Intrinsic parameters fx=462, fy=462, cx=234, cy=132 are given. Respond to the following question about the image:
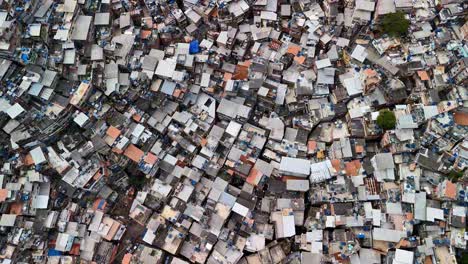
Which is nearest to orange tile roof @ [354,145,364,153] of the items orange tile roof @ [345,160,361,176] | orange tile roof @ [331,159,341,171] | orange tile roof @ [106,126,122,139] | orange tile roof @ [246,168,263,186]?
orange tile roof @ [345,160,361,176]

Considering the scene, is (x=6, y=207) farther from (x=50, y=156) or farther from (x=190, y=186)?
(x=190, y=186)

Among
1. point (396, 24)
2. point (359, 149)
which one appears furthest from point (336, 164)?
point (396, 24)

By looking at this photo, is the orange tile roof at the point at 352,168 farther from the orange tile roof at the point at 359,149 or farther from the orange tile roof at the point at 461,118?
the orange tile roof at the point at 461,118

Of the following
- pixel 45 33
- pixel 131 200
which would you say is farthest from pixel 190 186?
pixel 45 33

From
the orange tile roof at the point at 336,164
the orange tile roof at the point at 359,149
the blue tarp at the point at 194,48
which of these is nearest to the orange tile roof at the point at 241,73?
the blue tarp at the point at 194,48

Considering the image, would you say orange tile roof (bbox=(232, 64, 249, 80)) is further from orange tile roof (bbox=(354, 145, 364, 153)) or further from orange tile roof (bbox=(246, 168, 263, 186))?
orange tile roof (bbox=(354, 145, 364, 153))

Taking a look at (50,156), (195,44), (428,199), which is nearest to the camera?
(428,199)
